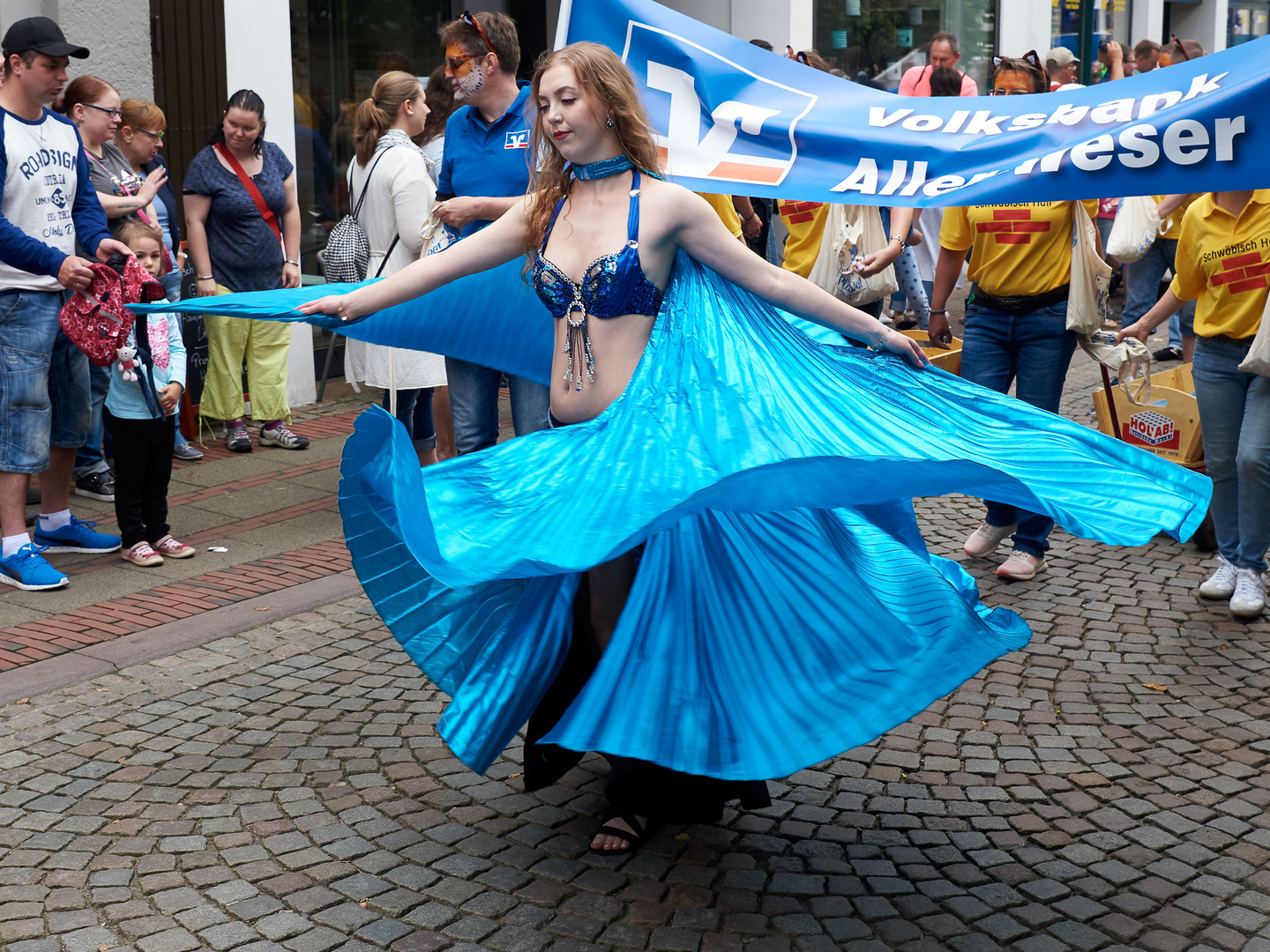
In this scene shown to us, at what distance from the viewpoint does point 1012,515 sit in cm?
617

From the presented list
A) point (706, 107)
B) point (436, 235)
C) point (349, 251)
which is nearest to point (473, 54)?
point (436, 235)

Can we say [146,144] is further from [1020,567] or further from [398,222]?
[1020,567]

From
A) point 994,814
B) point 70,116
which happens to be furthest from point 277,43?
point 994,814

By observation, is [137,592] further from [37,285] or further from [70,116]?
[70,116]

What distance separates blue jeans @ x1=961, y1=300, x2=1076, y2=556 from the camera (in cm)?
582

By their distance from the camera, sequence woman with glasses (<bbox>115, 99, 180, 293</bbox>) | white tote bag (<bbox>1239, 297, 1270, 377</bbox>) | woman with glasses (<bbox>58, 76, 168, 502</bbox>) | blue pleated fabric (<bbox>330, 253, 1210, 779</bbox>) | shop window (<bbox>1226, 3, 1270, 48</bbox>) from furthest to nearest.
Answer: shop window (<bbox>1226, 3, 1270, 48</bbox>) < woman with glasses (<bbox>115, 99, 180, 293</bbox>) < woman with glasses (<bbox>58, 76, 168, 502</bbox>) < white tote bag (<bbox>1239, 297, 1270, 377</bbox>) < blue pleated fabric (<bbox>330, 253, 1210, 779</bbox>)

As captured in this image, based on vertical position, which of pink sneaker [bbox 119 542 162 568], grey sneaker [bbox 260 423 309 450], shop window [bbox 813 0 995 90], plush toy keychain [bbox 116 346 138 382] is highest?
shop window [bbox 813 0 995 90]

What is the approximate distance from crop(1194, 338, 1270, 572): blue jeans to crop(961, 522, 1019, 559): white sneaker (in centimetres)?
94

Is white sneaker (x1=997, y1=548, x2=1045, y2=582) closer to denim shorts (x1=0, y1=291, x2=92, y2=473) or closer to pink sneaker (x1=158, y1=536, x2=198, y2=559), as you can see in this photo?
pink sneaker (x1=158, y1=536, x2=198, y2=559)

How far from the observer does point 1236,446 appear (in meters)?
5.59

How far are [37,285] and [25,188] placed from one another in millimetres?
419

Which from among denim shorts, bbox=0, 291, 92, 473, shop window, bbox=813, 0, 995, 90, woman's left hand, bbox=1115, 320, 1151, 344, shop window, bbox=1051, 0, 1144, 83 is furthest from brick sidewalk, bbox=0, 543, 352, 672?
shop window, bbox=1051, 0, 1144, 83

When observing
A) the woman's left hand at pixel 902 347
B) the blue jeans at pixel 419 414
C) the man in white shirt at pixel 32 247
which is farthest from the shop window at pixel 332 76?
the woman's left hand at pixel 902 347

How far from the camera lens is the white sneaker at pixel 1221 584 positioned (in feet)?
18.6
